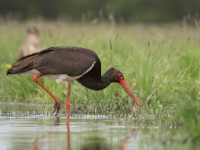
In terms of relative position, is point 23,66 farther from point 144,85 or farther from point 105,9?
point 105,9

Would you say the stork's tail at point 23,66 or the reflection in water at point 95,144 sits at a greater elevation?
the stork's tail at point 23,66

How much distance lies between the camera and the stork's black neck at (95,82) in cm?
1266

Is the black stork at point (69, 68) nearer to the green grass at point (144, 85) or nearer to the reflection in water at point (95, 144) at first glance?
the green grass at point (144, 85)

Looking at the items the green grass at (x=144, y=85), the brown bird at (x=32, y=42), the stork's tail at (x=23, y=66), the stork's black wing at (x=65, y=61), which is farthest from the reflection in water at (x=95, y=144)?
the brown bird at (x=32, y=42)

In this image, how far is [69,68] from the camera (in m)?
12.4

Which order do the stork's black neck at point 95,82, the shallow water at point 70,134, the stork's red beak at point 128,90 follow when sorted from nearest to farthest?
the shallow water at point 70,134, the stork's red beak at point 128,90, the stork's black neck at point 95,82

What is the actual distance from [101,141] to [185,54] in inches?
261

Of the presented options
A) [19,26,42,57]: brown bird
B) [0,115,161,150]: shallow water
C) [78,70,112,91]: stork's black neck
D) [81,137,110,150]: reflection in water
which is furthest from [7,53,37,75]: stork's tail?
[19,26,42,57]: brown bird

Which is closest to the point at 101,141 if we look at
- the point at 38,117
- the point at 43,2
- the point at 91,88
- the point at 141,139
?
the point at 141,139

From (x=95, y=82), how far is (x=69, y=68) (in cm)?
50

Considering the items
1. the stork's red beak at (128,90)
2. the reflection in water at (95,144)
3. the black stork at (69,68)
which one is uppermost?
the black stork at (69,68)

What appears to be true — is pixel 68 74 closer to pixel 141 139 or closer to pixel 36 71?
pixel 36 71

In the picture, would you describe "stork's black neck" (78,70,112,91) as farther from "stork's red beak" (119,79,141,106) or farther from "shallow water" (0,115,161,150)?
"shallow water" (0,115,161,150)

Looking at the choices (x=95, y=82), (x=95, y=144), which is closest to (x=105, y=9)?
(x=95, y=82)
